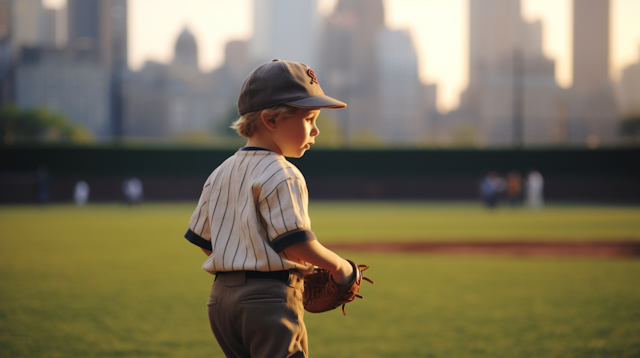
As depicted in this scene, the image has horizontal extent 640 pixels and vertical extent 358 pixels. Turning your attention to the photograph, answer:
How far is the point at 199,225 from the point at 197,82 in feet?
498

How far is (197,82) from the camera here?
148 metres

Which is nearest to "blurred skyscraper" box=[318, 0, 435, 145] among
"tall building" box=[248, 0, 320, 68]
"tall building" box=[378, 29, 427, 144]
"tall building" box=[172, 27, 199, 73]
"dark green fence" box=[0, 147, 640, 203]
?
"tall building" box=[378, 29, 427, 144]

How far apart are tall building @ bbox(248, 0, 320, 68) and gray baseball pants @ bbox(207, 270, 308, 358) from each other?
159 meters

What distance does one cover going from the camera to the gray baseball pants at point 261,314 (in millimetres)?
1873

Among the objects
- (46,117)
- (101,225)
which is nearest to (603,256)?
(101,225)

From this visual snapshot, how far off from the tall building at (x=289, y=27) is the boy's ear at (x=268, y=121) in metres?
159

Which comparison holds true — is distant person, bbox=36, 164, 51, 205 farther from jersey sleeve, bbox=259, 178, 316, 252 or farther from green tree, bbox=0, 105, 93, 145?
green tree, bbox=0, 105, 93, 145

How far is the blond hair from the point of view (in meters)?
1.97

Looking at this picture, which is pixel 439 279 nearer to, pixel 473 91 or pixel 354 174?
pixel 354 174

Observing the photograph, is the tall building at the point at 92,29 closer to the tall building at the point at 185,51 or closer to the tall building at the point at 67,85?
the tall building at the point at 67,85

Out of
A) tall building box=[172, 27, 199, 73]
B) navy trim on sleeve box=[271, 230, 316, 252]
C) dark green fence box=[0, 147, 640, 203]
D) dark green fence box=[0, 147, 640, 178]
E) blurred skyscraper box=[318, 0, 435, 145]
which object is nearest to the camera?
navy trim on sleeve box=[271, 230, 316, 252]

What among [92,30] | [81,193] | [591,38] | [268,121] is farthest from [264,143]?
[591,38]

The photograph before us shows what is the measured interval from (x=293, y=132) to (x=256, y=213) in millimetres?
345

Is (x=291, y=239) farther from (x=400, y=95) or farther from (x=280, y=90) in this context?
(x=400, y=95)
